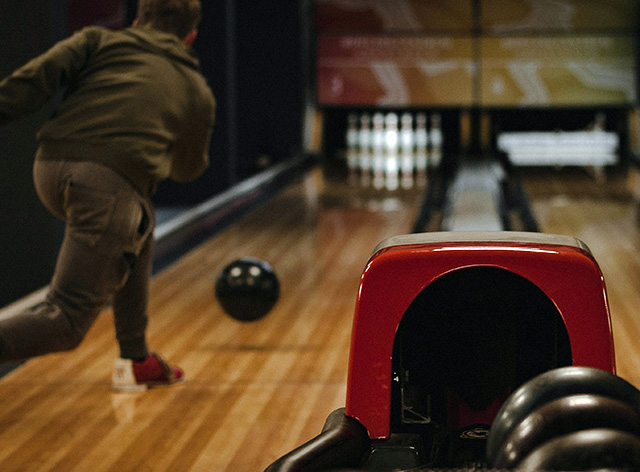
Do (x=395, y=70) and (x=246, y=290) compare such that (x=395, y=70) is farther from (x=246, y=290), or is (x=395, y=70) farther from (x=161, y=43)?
(x=161, y=43)

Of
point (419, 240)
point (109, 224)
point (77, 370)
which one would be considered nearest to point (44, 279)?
point (77, 370)

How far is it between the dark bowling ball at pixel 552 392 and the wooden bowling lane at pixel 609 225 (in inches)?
51.1

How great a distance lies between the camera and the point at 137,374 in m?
2.39

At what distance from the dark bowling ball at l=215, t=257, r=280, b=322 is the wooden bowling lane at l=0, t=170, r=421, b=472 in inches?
4.3

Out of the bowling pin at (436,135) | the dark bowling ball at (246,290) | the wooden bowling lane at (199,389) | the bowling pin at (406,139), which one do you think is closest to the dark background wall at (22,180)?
the wooden bowling lane at (199,389)

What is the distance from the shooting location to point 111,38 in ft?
6.88

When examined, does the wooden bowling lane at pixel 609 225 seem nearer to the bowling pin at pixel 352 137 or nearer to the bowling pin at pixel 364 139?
the bowling pin at pixel 364 139

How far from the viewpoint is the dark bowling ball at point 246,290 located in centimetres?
287

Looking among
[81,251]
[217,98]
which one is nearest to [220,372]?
[81,251]

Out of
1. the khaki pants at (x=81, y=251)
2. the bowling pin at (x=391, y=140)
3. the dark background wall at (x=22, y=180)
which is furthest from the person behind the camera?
the bowling pin at (x=391, y=140)

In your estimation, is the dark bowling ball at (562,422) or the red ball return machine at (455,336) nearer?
the dark bowling ball at (562,422)

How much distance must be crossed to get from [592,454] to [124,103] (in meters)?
1.40

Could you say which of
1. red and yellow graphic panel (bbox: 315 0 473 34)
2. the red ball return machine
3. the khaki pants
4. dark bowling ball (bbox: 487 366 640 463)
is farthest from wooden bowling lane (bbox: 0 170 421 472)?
red and yellow graphic panel (bbox: 315 0 473 34)

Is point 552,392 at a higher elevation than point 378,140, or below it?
higher
